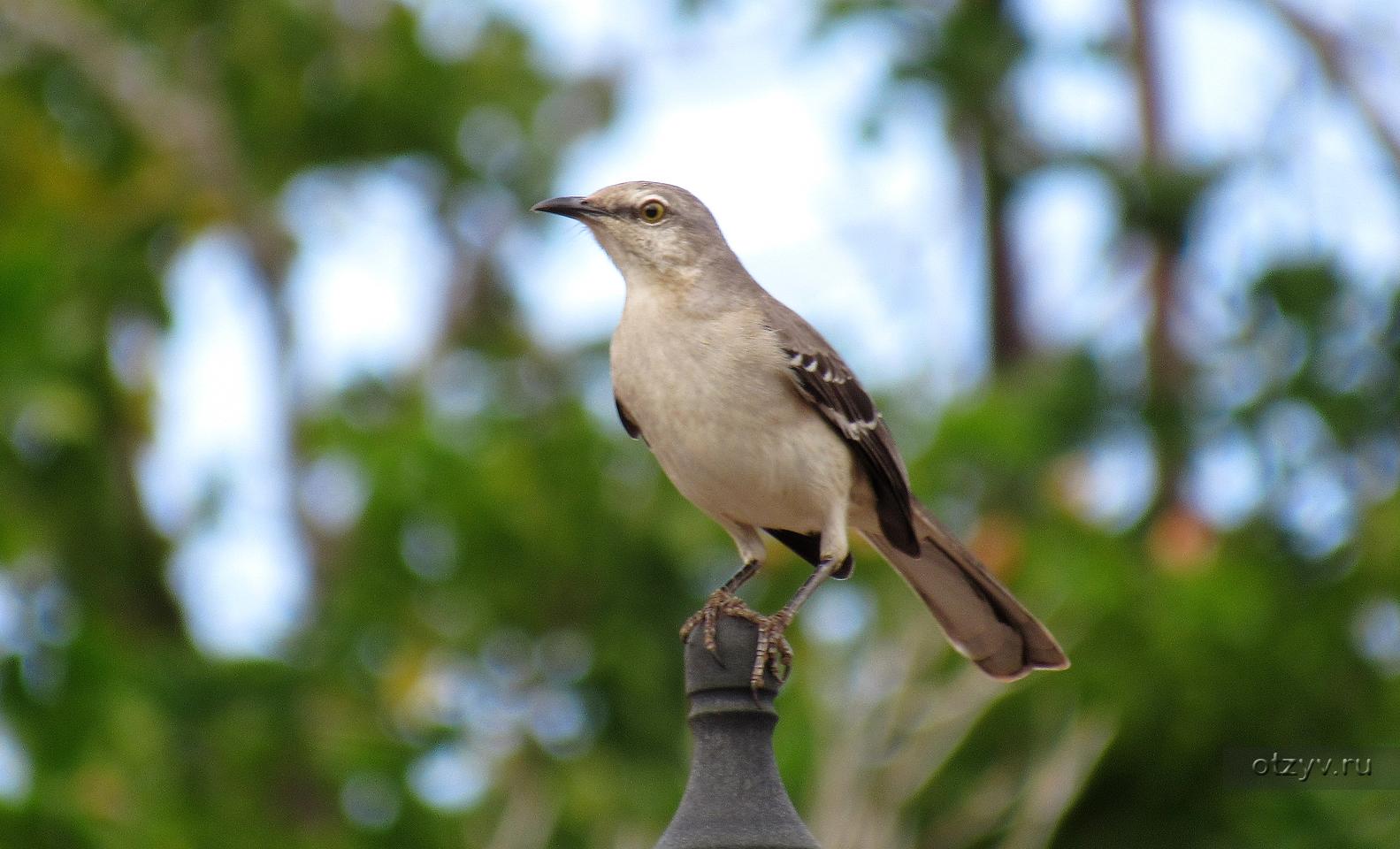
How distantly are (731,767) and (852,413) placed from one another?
193cm

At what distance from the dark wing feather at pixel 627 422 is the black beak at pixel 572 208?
26.1 inches

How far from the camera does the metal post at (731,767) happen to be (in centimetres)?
312

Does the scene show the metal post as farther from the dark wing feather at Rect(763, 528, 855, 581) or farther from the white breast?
the dark wing feather at Rect(763, 528, 855, 581)

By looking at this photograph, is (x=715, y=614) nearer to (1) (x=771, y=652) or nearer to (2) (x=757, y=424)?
(1) (x=771, y=652)

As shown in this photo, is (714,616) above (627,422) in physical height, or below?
below

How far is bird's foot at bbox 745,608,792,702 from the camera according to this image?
3.34 meters

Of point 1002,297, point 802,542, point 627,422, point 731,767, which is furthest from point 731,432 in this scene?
point 1002,297

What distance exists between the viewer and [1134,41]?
13.0 metres

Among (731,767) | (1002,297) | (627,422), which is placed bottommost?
(731,767)

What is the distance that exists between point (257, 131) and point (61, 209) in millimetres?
1420

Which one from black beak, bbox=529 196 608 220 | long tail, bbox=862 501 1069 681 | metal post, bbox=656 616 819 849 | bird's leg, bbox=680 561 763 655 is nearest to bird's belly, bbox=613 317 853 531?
bird's leg, bbox=680 561 763 655

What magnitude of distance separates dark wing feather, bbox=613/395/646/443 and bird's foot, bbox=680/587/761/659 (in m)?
0.79

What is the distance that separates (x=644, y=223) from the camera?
525 cm

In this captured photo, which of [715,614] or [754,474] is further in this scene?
A: [754,474]
